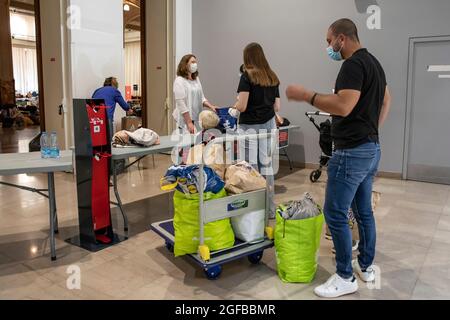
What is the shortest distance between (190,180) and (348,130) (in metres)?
0.98

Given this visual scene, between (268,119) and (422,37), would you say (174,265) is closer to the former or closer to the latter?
(268,119)

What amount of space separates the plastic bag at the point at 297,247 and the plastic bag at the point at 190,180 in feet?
1.49

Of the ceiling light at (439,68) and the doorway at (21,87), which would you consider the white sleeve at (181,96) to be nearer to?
the doorway at (21,87)

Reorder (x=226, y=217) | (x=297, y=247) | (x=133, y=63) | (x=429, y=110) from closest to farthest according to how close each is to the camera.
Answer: (x=297, y=247), (x=226, y=217), (x=429, y=110), (x=133, y=63)

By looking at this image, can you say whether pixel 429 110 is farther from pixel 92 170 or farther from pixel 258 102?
pixel 92 170

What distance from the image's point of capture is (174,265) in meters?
2.81

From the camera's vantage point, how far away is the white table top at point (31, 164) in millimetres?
2580

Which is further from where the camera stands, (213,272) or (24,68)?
(24,68)

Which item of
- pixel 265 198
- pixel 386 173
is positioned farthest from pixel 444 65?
pixel 265 198

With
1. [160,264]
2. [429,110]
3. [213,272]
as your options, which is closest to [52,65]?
[160,264]

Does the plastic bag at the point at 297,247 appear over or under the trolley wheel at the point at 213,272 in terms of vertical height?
over

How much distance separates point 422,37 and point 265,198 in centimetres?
406

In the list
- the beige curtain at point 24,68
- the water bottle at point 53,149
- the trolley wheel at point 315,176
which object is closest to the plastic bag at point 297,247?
the water bottle at point 53,149

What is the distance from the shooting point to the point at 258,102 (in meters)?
3.38
